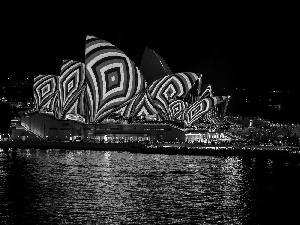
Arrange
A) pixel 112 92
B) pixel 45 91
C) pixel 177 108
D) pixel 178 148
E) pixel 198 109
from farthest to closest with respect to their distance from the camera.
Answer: pixel 45 91 → pixel 198 109 → pixel 177 108 → pixel 112 92 → pixel 178 148

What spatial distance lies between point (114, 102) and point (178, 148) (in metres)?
8.67

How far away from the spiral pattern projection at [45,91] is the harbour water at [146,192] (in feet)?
74.3

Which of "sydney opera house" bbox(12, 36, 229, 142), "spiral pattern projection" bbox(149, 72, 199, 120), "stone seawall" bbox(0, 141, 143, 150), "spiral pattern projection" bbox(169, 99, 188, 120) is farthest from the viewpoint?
"spiral pattern projection" bbox(169, 99, 188, 120)

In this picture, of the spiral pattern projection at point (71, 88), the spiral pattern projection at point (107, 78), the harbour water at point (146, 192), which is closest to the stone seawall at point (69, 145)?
the spiral pattern projection at point (107, 78)

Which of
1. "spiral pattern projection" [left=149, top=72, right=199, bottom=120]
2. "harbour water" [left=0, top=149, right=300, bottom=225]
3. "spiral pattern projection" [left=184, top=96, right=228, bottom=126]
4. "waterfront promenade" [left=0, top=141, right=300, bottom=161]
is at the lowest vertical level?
"harbour water" [left=0, top=149, right=300, bottom=225]

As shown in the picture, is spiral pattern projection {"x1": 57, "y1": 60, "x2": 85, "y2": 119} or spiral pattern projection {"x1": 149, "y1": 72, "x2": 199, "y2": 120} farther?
spiral pattern projection {"x1": 149, "y1": 72, "x2": 199, "y2": 120}

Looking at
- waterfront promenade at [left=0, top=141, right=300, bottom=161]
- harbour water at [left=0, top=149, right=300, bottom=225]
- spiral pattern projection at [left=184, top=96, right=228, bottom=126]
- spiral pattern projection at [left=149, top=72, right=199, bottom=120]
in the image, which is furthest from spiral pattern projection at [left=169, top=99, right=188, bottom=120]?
harbour water at [left=0, top=149, right=300, bottom=225]

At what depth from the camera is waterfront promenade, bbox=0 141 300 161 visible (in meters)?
49.2

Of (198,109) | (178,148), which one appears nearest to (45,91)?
(198,109)

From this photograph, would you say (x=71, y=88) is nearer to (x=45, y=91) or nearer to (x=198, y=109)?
(x=45, y=91)

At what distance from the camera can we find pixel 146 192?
1093 inches

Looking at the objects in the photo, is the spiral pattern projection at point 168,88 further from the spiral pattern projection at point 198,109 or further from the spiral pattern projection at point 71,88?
the spiral pattern projection at point 71,88

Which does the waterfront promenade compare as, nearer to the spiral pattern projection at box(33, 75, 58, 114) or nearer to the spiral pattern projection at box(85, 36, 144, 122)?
the spiral pattern projection at box(85, 36, 144, 122)

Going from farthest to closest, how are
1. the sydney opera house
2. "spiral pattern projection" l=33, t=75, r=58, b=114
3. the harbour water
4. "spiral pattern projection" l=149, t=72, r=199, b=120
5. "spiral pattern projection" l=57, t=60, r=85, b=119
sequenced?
"spiral pattern projection" l=33, t=75, r=58, b=114 < "spiral pattern projection" l=149, t=72, r=199, b=120 < "spiral pattern projection" l=57, t=60, r=85, b=119 < the sydney opera house < the harbour water
